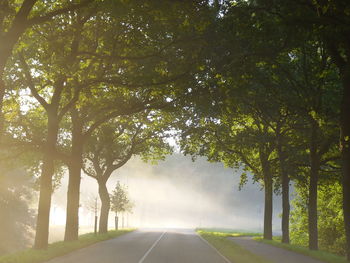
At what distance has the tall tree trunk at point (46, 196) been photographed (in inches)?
798

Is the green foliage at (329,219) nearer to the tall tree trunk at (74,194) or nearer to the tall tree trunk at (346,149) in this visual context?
the tall tree trunk at (74,194)

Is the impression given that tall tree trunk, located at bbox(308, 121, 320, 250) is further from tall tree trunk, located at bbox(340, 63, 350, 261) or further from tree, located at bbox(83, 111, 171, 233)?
tree, located at bbox(83, 111, 171, 233)

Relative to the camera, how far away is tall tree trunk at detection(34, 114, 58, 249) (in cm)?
2027

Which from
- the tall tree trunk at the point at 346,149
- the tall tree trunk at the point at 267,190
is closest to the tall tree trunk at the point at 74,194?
the tall tree trunk at the point at 346,149

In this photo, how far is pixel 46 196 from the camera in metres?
20.8

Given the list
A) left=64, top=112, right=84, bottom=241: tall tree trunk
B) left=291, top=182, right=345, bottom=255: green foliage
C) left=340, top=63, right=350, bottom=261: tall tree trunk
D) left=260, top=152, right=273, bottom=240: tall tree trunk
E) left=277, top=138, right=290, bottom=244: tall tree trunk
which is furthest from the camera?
left=291, top=182, right=345, bottom=255: green foliage

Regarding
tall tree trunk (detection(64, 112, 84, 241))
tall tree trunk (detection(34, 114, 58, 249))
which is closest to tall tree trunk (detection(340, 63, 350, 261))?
tall tree trunk (detection(34, 114, 58, 249))

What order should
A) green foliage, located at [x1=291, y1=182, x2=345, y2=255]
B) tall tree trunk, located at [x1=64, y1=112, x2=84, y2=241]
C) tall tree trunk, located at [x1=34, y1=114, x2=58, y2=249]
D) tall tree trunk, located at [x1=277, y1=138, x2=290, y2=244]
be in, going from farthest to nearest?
green foliage, located at [x1=291, y1=182, x2=345, y2=255] < tall tree trunk, located at [x1=277, y1=138, x2=290, y2=244] < tall tree trunk, located at [x1=64, y1=112, x2=84, y2=241] < tall tree trunk, located at [x1=34, y1=114, x2=58, y2=249]

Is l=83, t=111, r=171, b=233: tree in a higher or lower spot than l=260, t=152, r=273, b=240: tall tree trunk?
higher

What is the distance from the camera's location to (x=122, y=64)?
20328mm

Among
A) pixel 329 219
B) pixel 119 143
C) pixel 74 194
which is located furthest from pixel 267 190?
pixel 74 194

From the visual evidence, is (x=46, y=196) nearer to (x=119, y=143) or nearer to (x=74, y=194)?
(x=74, y=194)

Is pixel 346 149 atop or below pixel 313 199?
atop

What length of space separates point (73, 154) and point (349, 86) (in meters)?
15.6
